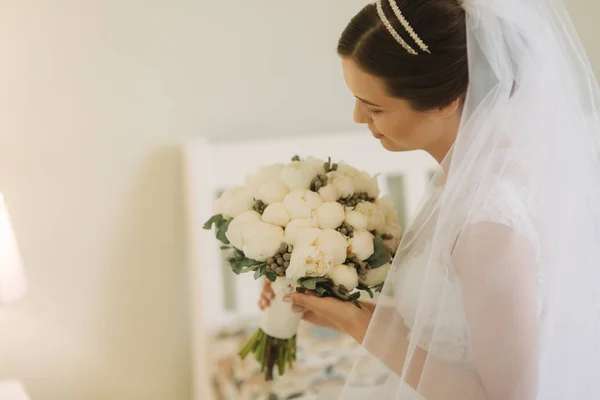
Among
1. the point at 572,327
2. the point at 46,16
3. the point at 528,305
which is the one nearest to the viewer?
the point at 528,305

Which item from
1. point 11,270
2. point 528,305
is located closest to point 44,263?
point 11,270

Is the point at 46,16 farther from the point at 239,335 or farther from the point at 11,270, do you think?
the point at 239,335

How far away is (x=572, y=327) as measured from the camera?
123cm

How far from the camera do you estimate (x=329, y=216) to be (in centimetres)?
135

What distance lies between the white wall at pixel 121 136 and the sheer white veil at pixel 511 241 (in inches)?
36.6

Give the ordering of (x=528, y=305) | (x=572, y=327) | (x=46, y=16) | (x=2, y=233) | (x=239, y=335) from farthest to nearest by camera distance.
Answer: (x=239, y=335) → (x=46, y=16) → (x=2, y=233) → (x=572, y=327) → (x=528, y=305)

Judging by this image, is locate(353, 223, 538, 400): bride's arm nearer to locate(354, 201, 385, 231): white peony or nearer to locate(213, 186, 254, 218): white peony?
locate(354, 201, 385, 231): white peony

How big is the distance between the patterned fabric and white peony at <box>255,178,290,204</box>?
1.66 feet

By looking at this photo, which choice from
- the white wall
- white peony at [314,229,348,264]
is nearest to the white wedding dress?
white peony at [314,229,348,264]

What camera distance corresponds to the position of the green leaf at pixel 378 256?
4.56 ft

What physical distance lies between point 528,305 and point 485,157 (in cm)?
25

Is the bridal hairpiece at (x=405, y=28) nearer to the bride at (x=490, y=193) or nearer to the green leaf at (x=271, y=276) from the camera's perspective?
the bride at (x=490, y=193)

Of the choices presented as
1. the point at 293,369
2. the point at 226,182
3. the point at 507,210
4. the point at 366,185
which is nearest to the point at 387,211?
the point at 366,185

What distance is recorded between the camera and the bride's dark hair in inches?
46.6
